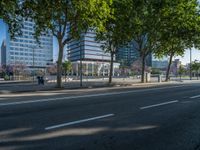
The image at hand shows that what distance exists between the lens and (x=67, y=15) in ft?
106

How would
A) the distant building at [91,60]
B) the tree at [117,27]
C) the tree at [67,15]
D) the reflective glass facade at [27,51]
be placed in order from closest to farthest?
the tree at [67,15], the tree at [117,27], the distant building at [91,60], the reflective glass facade at [27,51]

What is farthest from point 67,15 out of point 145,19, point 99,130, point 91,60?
point 91,60

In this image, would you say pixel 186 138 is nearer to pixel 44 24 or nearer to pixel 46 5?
pixel 46 5

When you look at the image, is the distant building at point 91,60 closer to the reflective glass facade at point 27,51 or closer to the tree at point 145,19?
the reflective glass facade at point 27,51

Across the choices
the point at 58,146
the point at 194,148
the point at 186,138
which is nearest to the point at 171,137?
the point at 186,138

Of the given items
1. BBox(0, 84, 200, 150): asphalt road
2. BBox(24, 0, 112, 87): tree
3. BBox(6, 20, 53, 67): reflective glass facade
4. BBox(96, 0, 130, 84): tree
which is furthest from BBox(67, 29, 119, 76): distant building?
BBox(0, 84, 200, 150): asphalt road

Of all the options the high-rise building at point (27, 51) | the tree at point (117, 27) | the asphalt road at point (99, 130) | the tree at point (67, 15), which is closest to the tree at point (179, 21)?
the tree at point (117, 27)

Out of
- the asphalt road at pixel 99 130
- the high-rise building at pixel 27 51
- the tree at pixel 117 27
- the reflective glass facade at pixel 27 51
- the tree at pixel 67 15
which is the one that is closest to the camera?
the asphalt road at pixel 99 130

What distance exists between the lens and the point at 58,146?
6.65m

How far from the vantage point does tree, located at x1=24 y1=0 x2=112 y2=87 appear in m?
29.0

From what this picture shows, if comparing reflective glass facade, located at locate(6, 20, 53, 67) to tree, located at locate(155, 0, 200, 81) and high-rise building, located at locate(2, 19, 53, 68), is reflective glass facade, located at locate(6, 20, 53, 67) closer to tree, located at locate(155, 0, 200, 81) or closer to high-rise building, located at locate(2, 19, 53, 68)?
high-rise building, located at locate(2, 19, 53, 68)

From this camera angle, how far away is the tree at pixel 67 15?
95.1 feet

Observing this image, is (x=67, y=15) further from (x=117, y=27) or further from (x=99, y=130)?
(x=99, y=130)

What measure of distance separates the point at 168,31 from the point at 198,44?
31.9 ft
